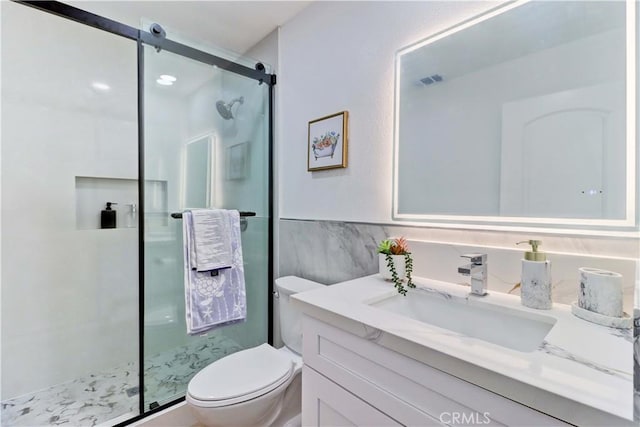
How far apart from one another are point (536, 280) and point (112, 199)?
2358 mm

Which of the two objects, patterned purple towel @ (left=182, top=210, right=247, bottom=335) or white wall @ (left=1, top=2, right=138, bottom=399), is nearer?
patterned purple towel @ (left=182, top=210, right=247, bottom=335)

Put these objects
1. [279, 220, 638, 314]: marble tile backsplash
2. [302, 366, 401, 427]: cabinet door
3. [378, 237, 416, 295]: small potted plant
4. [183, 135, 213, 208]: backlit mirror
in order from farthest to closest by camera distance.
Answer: [183, 135, 213, 208]: backlit mirror < [378, 237, 416, 295]: small potted plant < [279, 220, 638, 314]: marble tile backsplash < [302, 366, 401, 427]: cabinet door

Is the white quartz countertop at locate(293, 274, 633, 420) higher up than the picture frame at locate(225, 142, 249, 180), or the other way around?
the picture frame at locate(225, 142, 249, 180)

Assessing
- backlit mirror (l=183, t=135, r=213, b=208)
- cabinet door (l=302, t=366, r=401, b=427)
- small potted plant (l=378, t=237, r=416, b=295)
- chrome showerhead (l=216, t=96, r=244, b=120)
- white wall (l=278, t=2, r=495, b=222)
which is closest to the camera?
cabinet door (l=302, t=366, r=401, b=427)

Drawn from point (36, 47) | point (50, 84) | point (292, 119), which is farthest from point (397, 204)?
point (36, 47)

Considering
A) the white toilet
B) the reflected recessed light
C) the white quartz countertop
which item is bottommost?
the white toilet

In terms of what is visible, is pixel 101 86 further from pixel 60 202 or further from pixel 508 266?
pixel 508 266

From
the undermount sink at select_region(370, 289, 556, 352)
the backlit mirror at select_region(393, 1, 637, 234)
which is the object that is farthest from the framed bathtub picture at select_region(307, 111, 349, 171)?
the undermount sink at select_region(370, 289, 556, 352)

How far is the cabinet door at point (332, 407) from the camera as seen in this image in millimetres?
679

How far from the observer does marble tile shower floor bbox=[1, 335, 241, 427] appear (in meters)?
1.48

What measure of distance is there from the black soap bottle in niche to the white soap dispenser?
2.29m

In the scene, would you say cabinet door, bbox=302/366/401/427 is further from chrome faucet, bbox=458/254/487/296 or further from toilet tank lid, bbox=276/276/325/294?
toilet tank lid, bbox=276/276/325/294

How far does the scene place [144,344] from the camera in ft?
4.77

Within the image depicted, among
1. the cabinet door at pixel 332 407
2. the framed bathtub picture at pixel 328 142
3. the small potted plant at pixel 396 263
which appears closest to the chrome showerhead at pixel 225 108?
the framed bathtub picture at pixel 328 142
